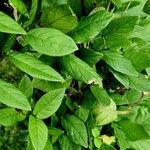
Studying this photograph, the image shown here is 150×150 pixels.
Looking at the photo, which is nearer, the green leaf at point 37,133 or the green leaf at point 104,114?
the green leaf at point 37,133

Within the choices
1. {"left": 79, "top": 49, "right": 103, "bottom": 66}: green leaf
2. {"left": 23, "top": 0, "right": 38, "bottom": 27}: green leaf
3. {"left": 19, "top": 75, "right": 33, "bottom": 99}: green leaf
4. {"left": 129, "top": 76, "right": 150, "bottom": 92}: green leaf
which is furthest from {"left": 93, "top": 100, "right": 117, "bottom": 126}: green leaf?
{"left": 23, "top": 0, "right": 38, "bottom": 27}: green leaf

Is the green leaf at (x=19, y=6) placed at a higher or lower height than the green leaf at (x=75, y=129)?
higher

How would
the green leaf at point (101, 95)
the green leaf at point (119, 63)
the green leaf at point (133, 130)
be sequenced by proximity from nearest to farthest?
1. the green leaf at point (101, 95)
2. the green leaf at point (119, 63)
3. the green leaf at point (133, 130)

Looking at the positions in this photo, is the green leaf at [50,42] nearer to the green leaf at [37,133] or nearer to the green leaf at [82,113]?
the green leaf at [37,133]

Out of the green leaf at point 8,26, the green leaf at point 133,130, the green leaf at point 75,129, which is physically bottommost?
the green leaf at point 133,130

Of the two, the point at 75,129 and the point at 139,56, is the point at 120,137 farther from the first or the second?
the point at 139,56

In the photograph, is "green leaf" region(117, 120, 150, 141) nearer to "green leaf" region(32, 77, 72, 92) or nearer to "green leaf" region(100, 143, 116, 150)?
"green leaf" region(100, 143, 116, 150)

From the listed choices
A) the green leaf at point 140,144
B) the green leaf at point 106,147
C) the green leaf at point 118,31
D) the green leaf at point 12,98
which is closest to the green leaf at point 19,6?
the green leaf at point 12,98
